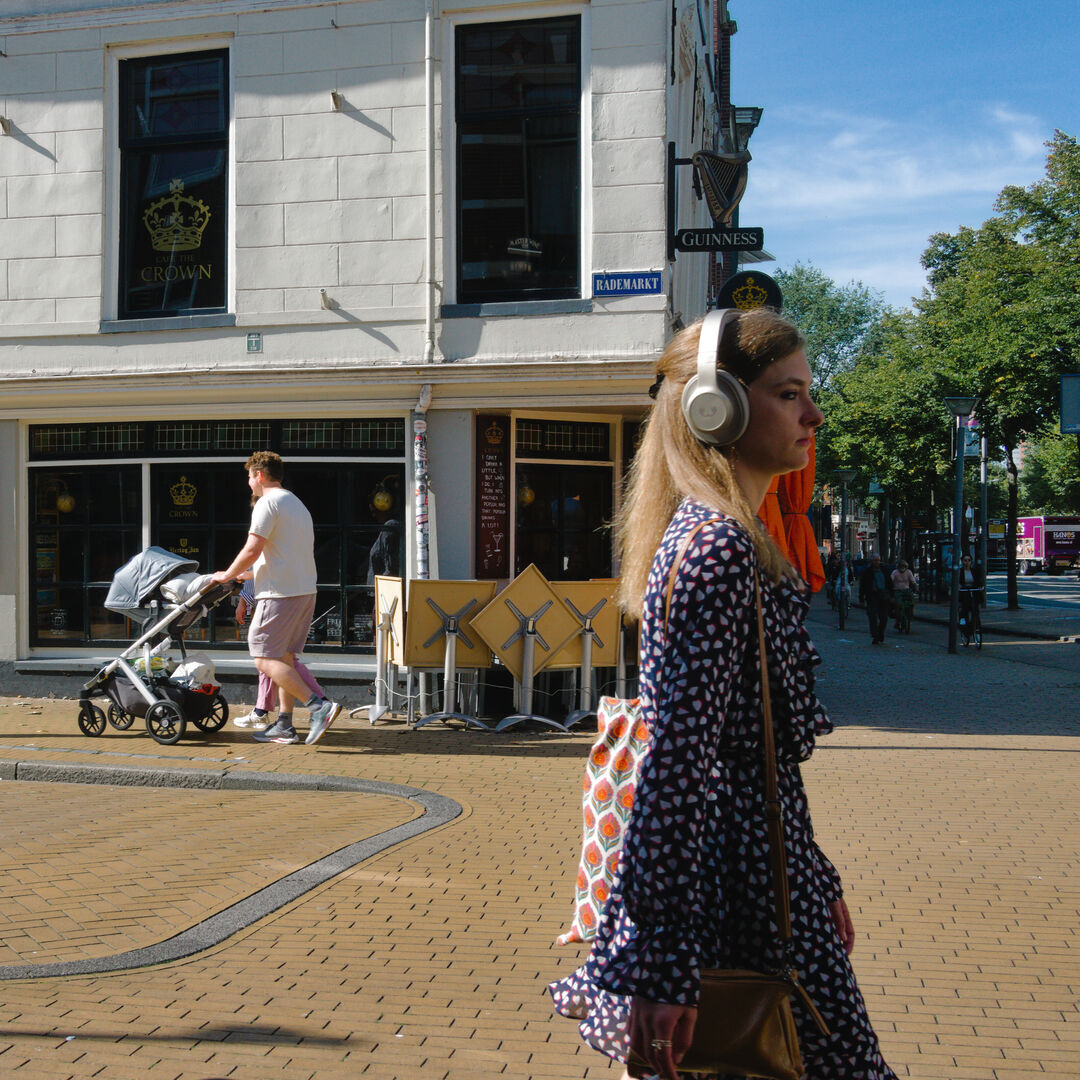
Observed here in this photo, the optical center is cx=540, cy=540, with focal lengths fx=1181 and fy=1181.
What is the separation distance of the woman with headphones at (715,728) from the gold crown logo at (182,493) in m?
9.92

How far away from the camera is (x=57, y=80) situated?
37.6 feet

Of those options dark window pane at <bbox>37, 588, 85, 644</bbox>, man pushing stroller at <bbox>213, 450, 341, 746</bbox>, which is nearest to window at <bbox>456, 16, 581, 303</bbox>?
man pushing stroller at <bbox>213, 450, 341, 746</bbox>

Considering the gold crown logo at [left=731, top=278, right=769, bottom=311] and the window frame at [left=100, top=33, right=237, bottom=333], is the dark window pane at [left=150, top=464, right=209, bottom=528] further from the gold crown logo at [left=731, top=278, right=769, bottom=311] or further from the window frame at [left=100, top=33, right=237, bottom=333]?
the gold crown logo at [left=731, top=278, right=769, bottom=311]

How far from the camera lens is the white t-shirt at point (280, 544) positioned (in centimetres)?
884

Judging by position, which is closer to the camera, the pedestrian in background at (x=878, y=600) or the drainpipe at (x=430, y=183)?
the drainpipe at (x=430, y=183)

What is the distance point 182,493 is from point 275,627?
315 cm

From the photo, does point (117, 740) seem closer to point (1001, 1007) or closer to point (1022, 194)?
point (1001, 1007)

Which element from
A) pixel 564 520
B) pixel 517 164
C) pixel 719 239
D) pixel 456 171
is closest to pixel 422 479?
pixel 564 520

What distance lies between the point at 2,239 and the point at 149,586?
479 cm

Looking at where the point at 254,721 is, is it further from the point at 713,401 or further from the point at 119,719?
the point at 713,401

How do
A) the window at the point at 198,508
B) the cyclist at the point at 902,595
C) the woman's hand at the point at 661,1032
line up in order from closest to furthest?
the woman's hand at the point at 661,1032, the window at the point at 198,508, the cyclist at the point at 902,595

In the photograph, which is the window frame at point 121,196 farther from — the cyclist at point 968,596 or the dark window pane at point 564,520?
the cyclist at point 968,596

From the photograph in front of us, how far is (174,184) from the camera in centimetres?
1144

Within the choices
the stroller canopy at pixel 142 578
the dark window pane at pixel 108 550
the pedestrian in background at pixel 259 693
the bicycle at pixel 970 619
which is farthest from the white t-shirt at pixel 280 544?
the bicycle at pixel 970 619
